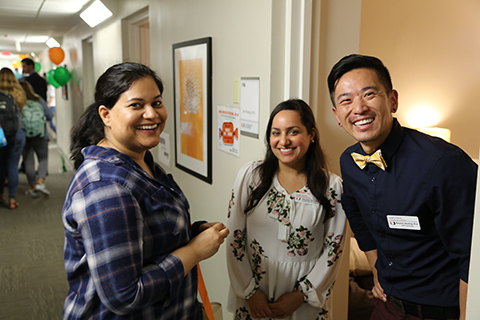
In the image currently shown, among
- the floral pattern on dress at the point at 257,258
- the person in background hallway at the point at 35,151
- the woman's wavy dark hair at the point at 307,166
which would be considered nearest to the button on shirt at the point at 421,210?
the woman's wavy dark hair at the point at 307,166

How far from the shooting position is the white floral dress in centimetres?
168

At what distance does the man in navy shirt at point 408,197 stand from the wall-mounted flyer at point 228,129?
991mm

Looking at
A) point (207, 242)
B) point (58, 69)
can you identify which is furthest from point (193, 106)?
point (58, 69)

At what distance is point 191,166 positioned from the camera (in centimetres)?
299

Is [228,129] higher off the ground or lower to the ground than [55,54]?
lower

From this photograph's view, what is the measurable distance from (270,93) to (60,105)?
9.73 meters

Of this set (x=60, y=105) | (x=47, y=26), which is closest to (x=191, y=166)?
(x=47, y=26)

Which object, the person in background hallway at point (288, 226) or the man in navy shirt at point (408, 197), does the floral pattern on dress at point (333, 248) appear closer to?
the person in background hallway at point (288, 226)

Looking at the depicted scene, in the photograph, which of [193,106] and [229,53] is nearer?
[229,53]

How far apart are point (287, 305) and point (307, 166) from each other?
62cm

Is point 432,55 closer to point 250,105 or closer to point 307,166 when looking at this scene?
point 250,105

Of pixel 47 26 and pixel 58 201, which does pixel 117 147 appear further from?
pixel 47 26

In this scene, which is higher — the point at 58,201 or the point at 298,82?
the point at 298,82

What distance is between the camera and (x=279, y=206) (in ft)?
5.61
